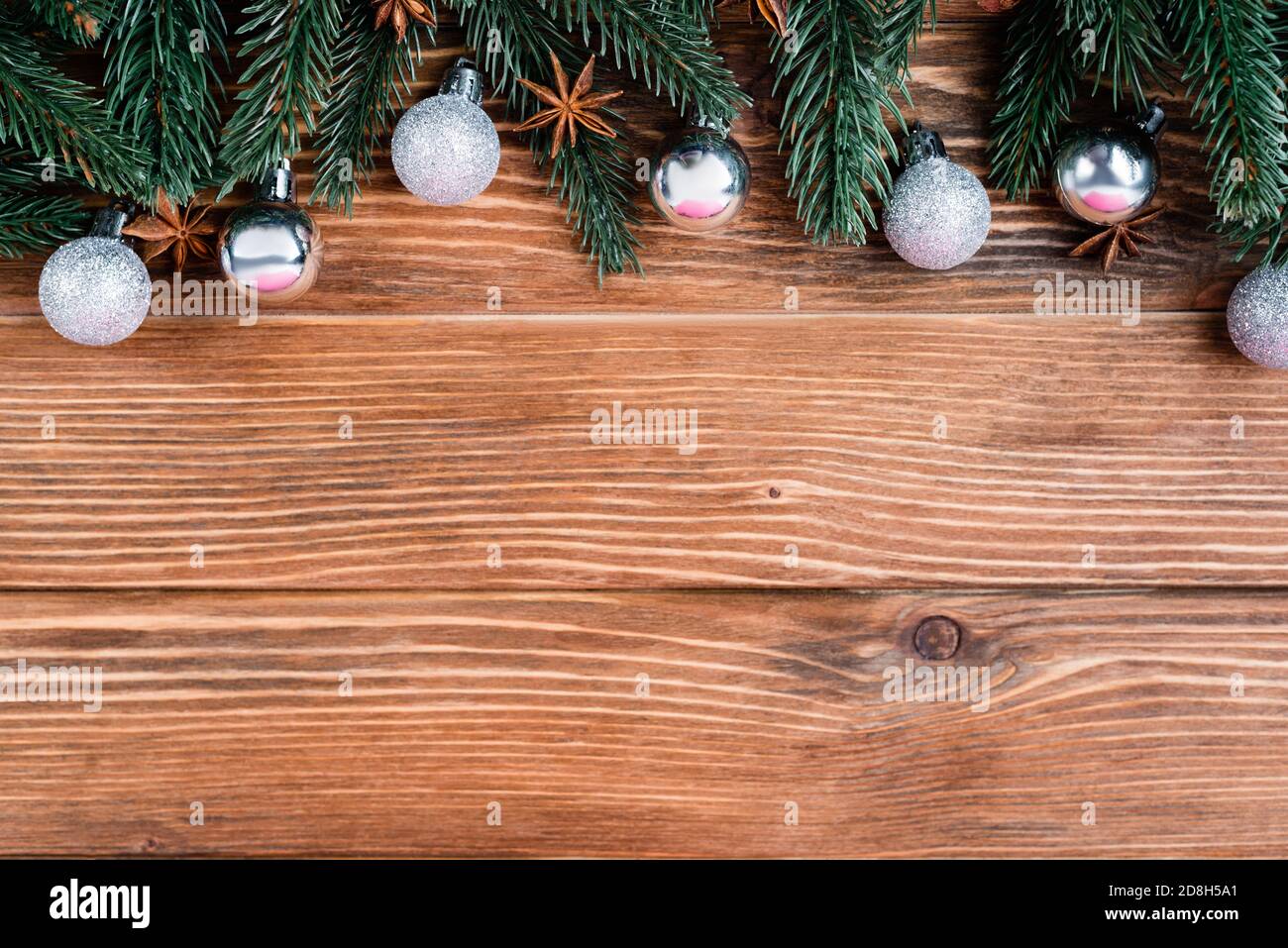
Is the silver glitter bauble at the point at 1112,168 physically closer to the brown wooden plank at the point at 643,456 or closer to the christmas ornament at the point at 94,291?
the brown wooden plank at the point at 643,456

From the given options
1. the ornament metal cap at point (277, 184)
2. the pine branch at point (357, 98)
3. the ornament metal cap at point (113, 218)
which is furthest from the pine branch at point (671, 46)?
the ornament metal cap at point (113, 218)

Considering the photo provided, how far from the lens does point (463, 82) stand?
2.32 feet

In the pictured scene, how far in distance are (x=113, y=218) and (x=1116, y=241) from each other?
83cm

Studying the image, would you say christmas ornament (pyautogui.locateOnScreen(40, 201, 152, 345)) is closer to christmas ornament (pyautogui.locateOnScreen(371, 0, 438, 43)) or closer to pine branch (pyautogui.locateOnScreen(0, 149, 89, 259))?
pine branch (pyautogui.locateOnScreen(0, 149, 89, 259))

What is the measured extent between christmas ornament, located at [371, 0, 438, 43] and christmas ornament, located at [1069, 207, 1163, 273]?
0.56 metres

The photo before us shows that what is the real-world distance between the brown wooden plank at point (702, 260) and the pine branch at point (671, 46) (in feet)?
0.24

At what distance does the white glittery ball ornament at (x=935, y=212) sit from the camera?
69 cm

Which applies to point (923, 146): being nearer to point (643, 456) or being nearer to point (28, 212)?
point (643, 456)

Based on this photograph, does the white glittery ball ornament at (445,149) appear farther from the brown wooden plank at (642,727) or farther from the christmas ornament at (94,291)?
the brown wooden plank at (642,727)

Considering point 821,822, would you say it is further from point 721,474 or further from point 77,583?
point 77,583

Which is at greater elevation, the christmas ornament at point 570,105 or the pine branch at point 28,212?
the christmas ornament at point 570,105

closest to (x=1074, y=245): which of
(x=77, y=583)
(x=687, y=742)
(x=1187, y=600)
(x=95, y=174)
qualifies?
(x=1187, y=600)

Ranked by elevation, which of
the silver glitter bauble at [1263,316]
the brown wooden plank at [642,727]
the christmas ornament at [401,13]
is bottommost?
the brown wooden plank at [642,727]

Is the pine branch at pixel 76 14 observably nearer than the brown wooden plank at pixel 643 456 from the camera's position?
Yes
